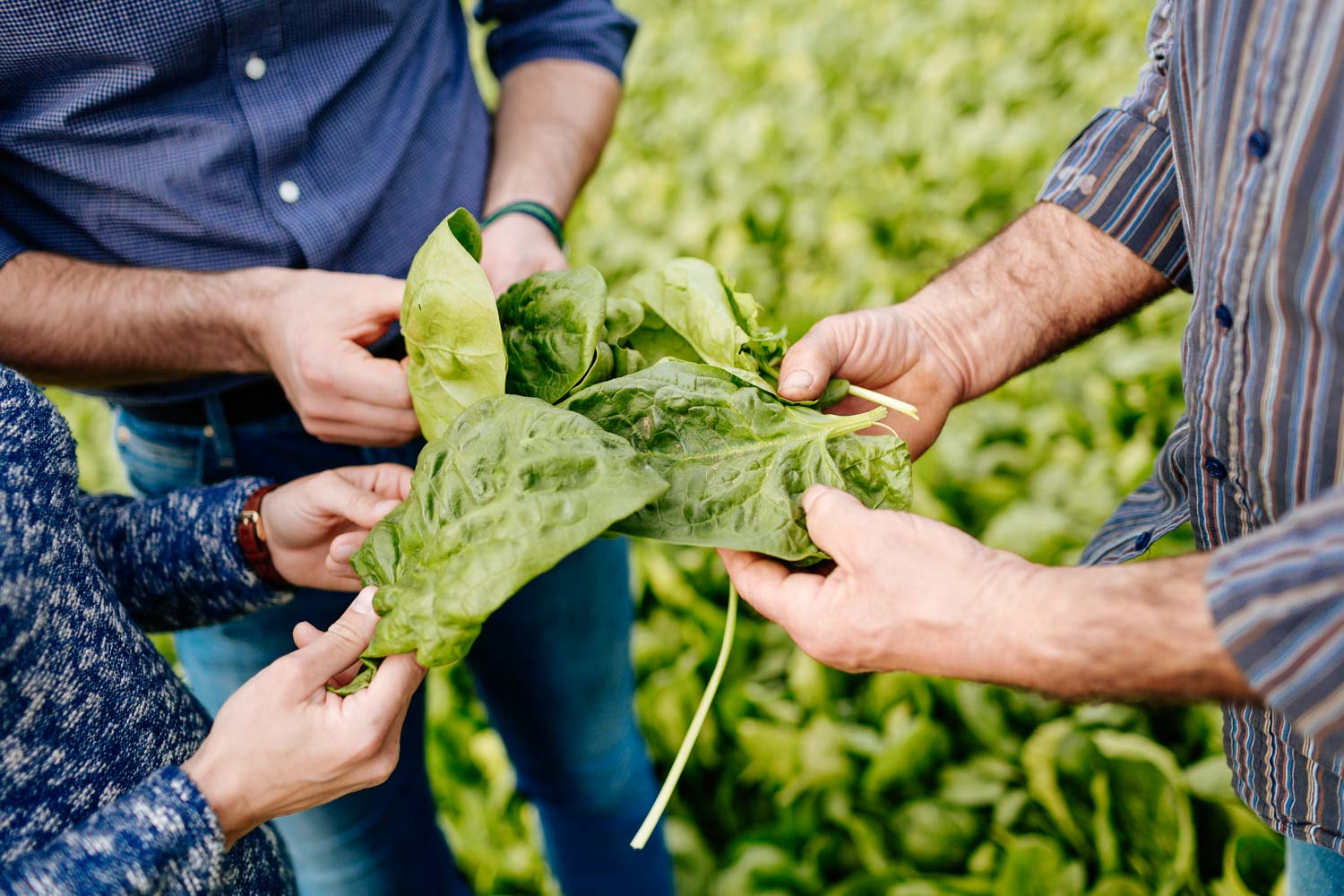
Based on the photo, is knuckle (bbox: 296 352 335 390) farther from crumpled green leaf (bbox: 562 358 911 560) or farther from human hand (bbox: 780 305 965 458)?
human hand (bbox: 780 305 965 458)

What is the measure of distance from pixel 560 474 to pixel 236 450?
0.96 meters

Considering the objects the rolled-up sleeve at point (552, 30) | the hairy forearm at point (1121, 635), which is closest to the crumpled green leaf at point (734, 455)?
the hairy forearm at point (1121, 635)

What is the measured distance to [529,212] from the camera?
1.94m

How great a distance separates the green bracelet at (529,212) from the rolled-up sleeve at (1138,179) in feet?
3.17

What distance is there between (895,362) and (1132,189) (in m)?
0.46

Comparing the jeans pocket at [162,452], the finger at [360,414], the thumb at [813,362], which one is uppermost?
the thumb at [813,362]

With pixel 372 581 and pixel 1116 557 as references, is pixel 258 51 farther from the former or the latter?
pixel 1116 557

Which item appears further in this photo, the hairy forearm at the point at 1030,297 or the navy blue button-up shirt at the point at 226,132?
the hairy forearm at the point at 1030,297

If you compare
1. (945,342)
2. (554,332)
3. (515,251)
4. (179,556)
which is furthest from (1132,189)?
(179,556)

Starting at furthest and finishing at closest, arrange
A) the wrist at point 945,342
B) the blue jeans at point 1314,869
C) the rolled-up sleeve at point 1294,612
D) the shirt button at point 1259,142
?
1. the wrist at point 945,342
2. the blue jeans at point 1314,869
3. the shirt button at point 1259,142
4. the rolled-up sleeve at point 1294,612

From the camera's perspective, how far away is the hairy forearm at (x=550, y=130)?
2047mm

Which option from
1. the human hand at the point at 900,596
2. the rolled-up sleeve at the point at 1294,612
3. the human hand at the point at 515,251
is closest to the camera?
the rolled-up sleeve at the point at 1294,612

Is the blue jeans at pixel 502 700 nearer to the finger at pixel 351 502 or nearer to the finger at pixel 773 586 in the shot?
the finger at pixel 351 502

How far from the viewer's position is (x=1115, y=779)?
2168mm
